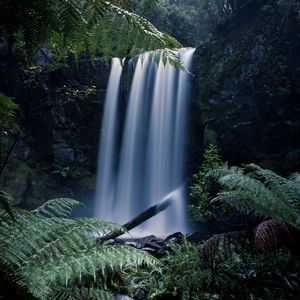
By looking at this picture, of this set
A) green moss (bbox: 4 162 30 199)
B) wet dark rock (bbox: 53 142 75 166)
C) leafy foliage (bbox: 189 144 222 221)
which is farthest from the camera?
wet dark rock (bbox: 53 142 75 166)

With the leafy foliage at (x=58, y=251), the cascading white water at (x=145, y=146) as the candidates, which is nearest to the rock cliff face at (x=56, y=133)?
the cascading white water at (x=145, y=146)

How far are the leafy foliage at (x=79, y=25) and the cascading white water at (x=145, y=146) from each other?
27.5 feet

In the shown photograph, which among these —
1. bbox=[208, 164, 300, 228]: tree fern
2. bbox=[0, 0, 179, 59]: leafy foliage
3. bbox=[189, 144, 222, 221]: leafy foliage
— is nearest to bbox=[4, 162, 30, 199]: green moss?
bbox=[189, 144, 222, 221]: leafy foliage

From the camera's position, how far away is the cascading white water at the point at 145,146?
1026cm

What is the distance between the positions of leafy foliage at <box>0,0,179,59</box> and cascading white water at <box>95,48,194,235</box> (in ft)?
27.5

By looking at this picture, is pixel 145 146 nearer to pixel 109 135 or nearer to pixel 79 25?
pixel 109 135

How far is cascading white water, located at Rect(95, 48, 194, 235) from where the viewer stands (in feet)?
33.7

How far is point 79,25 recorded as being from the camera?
113 cm

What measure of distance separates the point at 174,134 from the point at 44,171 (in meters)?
4.37

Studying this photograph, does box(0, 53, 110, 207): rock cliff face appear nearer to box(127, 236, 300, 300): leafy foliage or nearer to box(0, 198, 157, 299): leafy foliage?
box(127, 236, 300, 300): leafy foliage

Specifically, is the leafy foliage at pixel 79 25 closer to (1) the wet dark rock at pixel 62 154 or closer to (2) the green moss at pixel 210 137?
(2) the green moss at pixel 210 137

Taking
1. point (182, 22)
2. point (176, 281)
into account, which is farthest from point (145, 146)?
point (182, 22)

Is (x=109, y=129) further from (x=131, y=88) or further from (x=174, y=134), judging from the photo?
(x=174, y=134)

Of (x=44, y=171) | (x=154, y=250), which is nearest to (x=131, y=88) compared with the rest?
(x=44, y=171)
